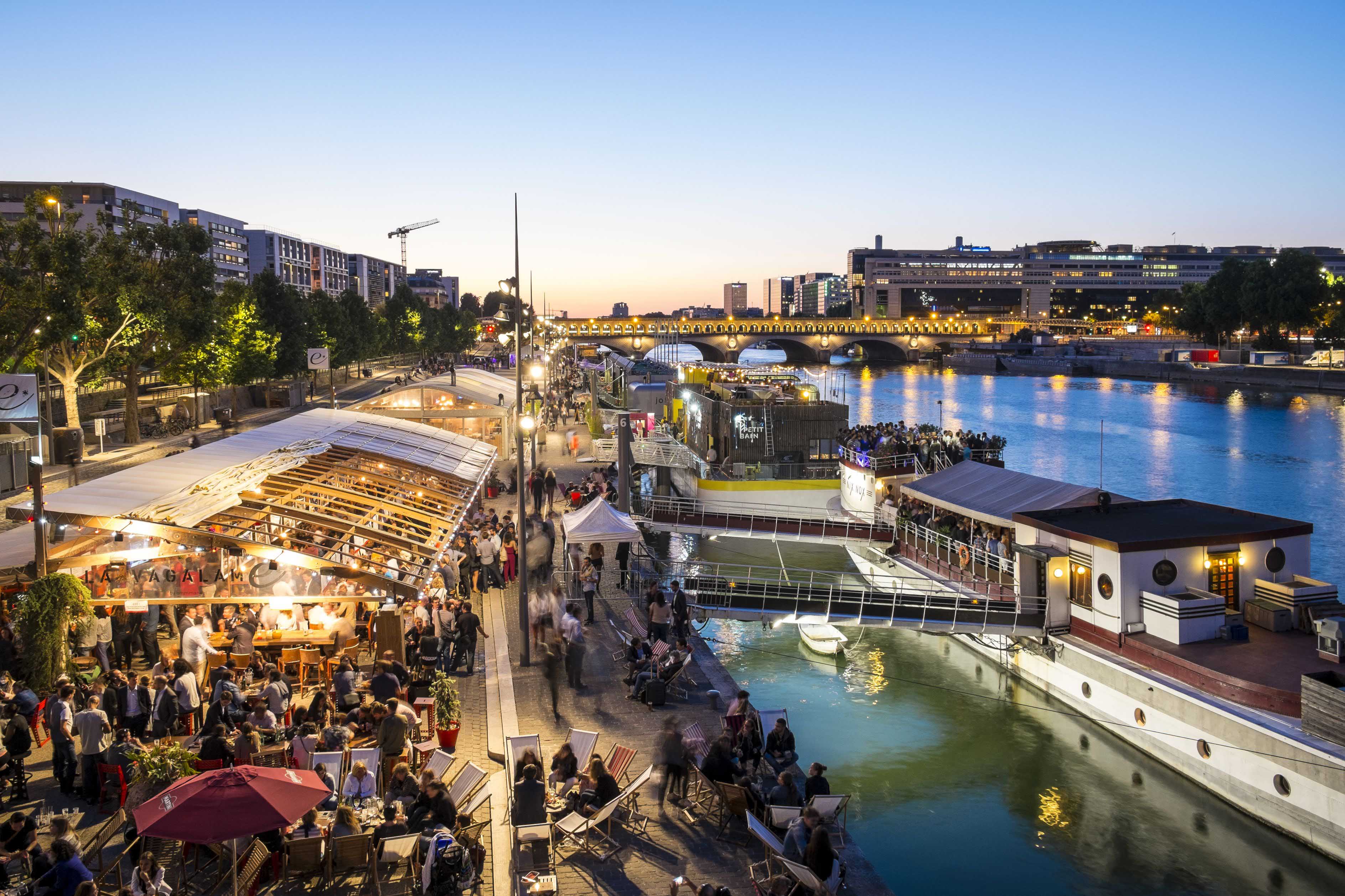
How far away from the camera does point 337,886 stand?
32.4ft

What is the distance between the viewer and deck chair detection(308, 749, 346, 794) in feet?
36.7

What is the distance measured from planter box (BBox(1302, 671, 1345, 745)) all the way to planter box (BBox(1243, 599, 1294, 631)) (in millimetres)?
3245

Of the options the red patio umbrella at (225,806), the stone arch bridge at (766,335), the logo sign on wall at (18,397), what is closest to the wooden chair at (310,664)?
the red patio umbrella at (225,806)

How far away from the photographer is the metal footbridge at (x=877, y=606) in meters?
19.1

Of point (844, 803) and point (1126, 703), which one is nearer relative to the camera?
point (844, 803)

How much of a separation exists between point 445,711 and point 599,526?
7804 mm

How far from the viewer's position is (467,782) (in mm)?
11102

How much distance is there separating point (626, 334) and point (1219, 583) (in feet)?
448

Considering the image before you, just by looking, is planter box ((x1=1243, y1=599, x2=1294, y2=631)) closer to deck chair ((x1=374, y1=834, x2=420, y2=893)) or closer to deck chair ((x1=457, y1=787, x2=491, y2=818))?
deck chair ((x1=457, y1=787, x2=491, y2=818))

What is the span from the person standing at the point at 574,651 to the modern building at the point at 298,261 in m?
120

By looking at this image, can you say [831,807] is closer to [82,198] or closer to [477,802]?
[477,802]

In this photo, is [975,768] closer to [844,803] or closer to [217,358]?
[844,803]

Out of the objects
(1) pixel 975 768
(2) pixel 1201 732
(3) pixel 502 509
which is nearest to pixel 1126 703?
(2) pixel 1201 732

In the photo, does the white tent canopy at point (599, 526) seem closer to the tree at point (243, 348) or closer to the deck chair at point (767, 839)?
the deck chair at point (767, 839)
